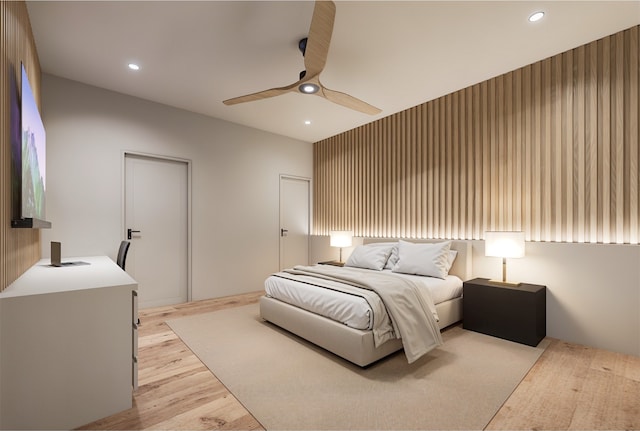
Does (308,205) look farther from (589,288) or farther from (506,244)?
(589,288)

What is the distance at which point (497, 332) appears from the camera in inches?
116

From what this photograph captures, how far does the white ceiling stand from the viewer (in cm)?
234

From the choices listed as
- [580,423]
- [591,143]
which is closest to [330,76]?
[591,143]

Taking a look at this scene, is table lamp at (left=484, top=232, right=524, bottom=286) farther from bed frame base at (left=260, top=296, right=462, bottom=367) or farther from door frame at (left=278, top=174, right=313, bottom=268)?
door frame at (left=278, top=174, right=313, bottom=268)

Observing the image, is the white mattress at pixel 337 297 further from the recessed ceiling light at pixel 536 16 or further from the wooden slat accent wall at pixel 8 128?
the recessed ceiling light at pixel 536 16

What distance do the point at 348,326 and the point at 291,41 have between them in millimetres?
2547

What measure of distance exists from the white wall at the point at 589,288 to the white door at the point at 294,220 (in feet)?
11.8

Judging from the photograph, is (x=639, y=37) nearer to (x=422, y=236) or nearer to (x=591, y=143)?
(x=591, y=143)

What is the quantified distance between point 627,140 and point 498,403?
8.47 ft

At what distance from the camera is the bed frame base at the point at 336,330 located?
7.38ft

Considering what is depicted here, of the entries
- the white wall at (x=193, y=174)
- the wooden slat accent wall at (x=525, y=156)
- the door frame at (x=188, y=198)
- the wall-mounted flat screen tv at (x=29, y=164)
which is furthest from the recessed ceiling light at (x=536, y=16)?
the door frame at (x=188, y=198)

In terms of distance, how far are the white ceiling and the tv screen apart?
2.80 ft

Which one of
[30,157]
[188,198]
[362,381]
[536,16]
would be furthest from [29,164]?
[536,16]

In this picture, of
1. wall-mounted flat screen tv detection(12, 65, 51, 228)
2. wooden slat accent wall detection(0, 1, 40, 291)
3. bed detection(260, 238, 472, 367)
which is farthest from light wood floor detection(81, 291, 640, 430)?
wall-mounted flat screen tv detection(12, 65, 51, 228)
